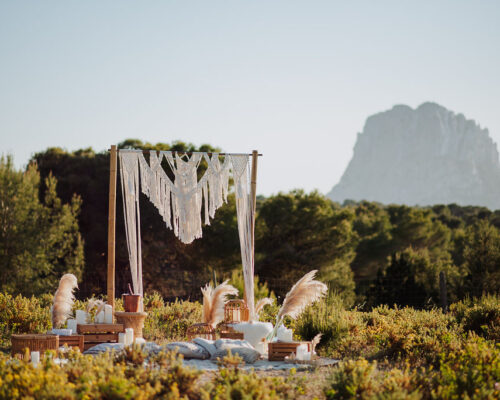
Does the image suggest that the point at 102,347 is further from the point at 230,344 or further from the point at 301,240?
the point at 301,240

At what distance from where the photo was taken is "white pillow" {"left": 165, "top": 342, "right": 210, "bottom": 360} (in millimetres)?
5793

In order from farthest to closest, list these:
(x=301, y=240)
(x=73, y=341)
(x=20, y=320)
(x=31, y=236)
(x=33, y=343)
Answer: (x=301, y=240), (x=31, y=236), (x=20, y=320), (x=73, y=341), (x=33, y=343)

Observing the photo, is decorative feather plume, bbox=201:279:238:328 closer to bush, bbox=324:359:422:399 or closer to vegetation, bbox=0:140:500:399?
vegetation, bbox=0:140:500:399

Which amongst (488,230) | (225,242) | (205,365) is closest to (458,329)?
(205,365)

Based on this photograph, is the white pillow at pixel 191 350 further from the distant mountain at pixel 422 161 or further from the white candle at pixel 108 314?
the distant mountain at pixel 422 161

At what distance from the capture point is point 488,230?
14.3 meters

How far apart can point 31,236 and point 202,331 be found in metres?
10.4

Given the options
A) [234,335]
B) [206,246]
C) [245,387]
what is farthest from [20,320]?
[206,246]

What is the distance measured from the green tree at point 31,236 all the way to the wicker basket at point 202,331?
954 centimetres

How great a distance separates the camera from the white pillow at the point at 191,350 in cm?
579

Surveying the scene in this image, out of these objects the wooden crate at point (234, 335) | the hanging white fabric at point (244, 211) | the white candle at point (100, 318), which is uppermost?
the hanging white fabric at point (244, 211)

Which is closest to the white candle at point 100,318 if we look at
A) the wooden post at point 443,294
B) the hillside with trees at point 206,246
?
the wooden post at point 443,294

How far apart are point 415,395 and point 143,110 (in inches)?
420

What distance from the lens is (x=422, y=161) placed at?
400 feet
